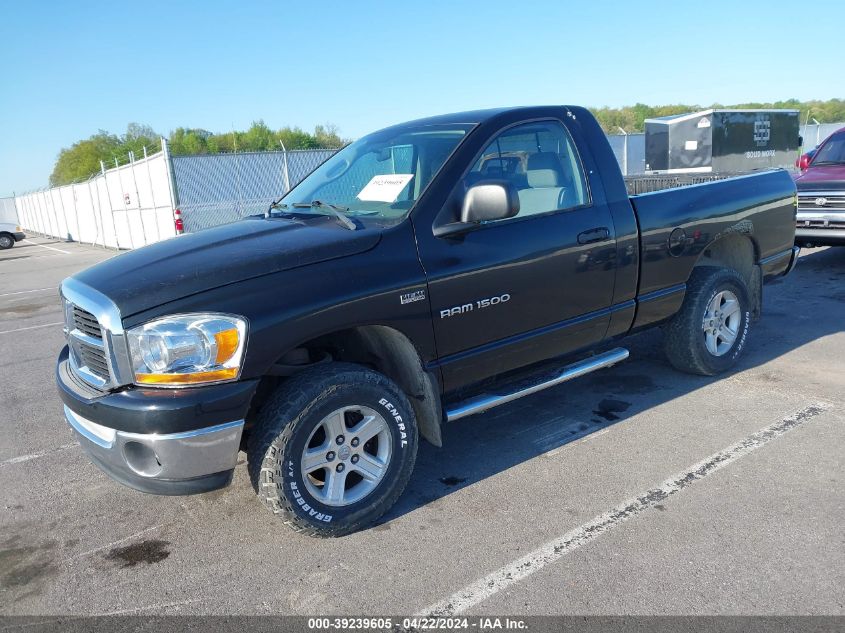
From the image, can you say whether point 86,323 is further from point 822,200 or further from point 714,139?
point 714,139

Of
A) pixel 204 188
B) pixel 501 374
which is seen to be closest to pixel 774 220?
pixel 501 374

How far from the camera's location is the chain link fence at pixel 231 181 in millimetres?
17625

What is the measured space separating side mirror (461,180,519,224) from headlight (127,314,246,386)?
4.34 feet

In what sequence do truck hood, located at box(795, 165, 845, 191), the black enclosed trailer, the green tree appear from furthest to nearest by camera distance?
the green tree < the black enclosed trailer < truck hood, located at box(795, 165, 845, 191)

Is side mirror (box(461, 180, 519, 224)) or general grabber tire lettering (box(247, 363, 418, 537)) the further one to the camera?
side mirror (box(461, 180, 519, 224))

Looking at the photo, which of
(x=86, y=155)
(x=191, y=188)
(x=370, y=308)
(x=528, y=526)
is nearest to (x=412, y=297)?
(x=370, y=308)

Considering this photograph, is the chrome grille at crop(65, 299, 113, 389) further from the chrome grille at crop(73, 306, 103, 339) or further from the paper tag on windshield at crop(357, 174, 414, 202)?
the paper tag on windshield at crop(357, 174, 414, 202)

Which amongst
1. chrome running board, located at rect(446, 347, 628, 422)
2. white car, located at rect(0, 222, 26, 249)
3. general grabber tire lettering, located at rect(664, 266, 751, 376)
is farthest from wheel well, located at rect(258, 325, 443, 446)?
white car, located at rect(0, 222, 26, 249)

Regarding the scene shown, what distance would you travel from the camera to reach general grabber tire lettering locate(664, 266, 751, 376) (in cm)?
475

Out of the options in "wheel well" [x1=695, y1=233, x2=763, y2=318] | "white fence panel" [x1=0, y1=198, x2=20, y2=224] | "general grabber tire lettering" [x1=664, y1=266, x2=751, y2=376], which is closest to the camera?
"general grabber tire lettering" [x1=664, y1=266, x2=751, y2=376]

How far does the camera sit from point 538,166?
12.9ft

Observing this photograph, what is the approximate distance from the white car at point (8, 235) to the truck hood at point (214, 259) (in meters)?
31.7

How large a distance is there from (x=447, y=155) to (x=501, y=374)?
1.27 metres

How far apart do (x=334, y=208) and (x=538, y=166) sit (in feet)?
4.19
